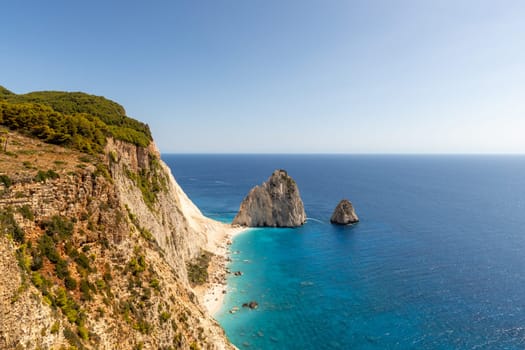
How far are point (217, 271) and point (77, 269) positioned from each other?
4580 centimetres

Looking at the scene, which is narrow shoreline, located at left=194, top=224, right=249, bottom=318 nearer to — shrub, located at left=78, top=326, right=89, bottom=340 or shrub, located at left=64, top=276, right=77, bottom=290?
shrub, located at left=78, top=326, right=89, bottom=340

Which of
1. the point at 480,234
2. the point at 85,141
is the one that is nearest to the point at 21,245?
the point at 85,141

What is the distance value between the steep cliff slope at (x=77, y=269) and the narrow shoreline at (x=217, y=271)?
19788mm

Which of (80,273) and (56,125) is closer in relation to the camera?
(80,273)

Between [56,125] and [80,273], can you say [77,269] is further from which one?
[56,125]

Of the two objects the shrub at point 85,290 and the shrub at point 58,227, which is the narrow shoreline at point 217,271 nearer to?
the shrub at point 85,290

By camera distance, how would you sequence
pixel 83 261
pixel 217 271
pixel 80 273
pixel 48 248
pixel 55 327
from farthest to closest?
1. pixel 217 271
2. pixel 83 261
3. pixel 80 273
4. pixel 48 248
5. pixel 55 327

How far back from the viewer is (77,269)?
70.9 feet

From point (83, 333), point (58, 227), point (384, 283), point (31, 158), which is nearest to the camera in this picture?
point (83, 333)

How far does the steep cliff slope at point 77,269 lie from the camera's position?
17250 millimetres

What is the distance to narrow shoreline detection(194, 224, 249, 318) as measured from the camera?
51681 millimetres

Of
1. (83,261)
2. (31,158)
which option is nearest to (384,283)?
(83,261)

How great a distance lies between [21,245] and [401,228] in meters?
104

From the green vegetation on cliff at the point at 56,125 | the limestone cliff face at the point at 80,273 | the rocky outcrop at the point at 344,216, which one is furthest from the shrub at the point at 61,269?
the rocky outcrop at the point at 344,216
